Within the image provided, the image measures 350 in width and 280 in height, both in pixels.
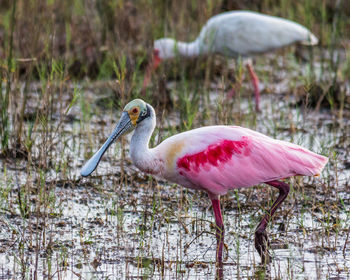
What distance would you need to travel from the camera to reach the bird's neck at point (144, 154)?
464 cm

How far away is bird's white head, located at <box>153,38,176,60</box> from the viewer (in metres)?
8.41

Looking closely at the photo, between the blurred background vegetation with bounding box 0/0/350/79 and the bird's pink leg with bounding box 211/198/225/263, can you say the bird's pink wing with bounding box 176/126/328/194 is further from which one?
the blurred background vegetation with bounding box 0/0/350/79

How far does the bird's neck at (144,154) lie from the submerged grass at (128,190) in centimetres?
30

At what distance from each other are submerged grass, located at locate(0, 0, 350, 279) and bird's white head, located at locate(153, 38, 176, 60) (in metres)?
0.16

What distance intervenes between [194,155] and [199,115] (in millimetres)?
2579

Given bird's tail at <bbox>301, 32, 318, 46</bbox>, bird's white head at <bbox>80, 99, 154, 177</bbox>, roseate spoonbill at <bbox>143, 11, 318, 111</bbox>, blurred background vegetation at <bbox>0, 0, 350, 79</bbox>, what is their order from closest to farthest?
bird's white head at <bbox>80, 99, 154, 177</bbox>, bird's tail at <bbox>301, 32, 318, 46</bbox>, blurred background vegetation at <bbox>0, 0, 350, 79</bbox>, roseate spoonbill at <bbox>143, 11, 318, 111</bbox>

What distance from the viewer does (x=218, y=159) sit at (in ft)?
15.5

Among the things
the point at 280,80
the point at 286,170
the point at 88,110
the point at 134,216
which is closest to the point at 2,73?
the point at 88,110

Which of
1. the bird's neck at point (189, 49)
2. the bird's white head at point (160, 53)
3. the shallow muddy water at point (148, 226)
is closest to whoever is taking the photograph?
the shallow muddy water at point (148, 226)

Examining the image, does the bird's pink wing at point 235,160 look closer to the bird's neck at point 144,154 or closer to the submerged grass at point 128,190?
the bird's neck at point 144,154

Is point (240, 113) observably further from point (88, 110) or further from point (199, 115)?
point (88, 110)

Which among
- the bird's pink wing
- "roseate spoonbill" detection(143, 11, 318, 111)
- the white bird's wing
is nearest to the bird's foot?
the bird's pink wing

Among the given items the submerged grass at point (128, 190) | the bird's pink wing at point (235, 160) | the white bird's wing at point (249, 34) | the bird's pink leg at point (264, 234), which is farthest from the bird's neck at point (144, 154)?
the white bird's wing at point (249, 34)

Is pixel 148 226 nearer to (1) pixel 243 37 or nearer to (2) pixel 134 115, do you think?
(2) pixel 134 115
